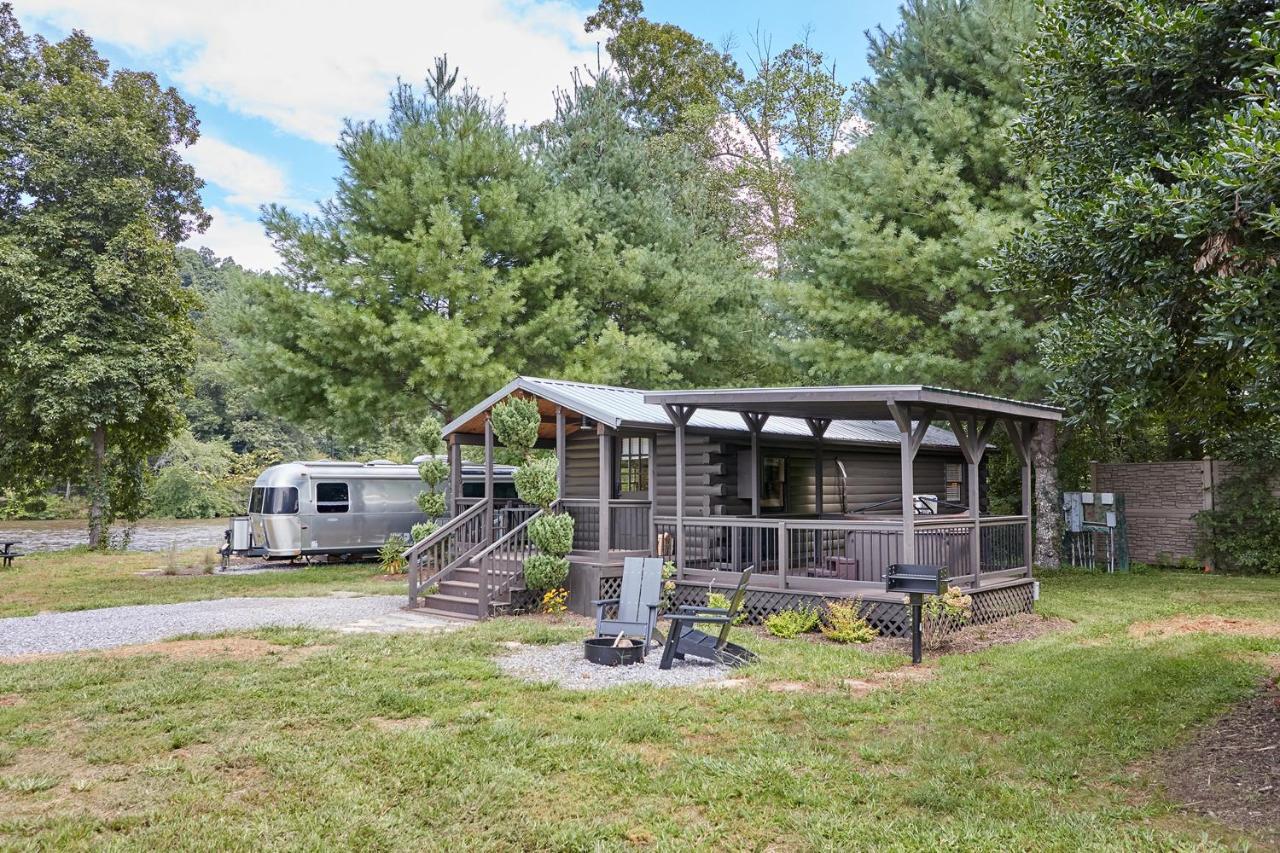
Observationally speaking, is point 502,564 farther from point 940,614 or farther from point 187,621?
point 940,614

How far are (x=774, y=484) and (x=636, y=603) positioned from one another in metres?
5.68

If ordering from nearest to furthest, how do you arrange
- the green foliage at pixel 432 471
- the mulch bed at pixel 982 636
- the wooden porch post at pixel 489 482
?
the mulch bed at pixel 982 636 → the wooden porch post at pixel 489 482 → the green foliage at pixel 432 471

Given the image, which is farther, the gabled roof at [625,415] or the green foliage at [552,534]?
the gabled roof at [625,415]

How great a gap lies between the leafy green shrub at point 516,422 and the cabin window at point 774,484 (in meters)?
4.09

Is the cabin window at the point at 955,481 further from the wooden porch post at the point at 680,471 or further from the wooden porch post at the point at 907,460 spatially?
the wooden porch post at the point at 907,460

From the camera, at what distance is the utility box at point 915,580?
9.12 m

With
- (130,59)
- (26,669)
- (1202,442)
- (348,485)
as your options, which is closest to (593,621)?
(26,669)

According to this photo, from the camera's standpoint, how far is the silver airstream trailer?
20.1 m

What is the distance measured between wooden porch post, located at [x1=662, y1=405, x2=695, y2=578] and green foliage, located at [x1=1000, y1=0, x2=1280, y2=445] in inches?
227

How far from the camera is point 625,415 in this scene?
12617 mm

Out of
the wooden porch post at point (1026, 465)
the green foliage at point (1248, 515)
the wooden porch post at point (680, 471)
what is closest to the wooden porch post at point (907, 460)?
the wooden porch post at point (1026, 465)

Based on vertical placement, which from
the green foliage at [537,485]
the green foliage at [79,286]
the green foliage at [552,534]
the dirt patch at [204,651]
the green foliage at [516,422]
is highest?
the green foliage at [79,286]

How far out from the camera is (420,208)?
2025 cm

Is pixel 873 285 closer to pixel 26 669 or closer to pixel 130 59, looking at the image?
pixel 26 669
